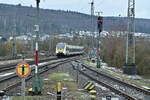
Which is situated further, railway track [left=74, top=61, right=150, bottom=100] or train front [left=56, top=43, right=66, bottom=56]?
train front [left=56, top=43, right=66, bottom=56]

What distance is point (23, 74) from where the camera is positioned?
34.8ft

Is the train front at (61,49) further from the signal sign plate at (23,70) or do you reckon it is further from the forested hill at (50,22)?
the signal sign plate at (23,70)

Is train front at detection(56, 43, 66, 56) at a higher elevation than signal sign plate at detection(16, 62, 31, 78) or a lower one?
lower

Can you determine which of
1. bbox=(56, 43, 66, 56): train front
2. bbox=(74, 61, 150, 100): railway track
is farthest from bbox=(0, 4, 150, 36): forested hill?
bbox=(74, 61, 150, 100): railway track

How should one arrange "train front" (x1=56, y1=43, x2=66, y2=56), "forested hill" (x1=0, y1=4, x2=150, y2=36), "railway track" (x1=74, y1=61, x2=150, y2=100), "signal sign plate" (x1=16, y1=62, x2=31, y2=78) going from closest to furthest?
"signal sign plate" (x1=16, y1=62, x2=31, y2=78) < "railway track" (x1=74, y1=61, x2=150, y2=100) < "train front" (x1=56, y1=43, x2=66, y2=56) < "forested hill" (x1=0, y1=4, x2=150, y2=36)

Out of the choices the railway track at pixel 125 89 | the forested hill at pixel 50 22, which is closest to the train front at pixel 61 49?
the forested hill at pixel 50 22

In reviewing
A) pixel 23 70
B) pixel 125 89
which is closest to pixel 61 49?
pixel 125 89

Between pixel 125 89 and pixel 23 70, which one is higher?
pixel 23 70

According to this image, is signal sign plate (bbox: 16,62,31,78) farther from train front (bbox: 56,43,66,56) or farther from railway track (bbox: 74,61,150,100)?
train front (bbox: 56,43,66,56)

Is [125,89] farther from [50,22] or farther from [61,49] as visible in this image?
[50,22]

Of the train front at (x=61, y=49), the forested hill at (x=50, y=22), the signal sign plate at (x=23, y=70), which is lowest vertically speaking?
the train front at (x=61, y=49)

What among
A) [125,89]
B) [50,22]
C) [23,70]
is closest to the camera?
[23,70]

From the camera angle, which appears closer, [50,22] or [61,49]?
[61,49]

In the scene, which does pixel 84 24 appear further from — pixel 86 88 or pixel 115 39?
pixel 86 88
